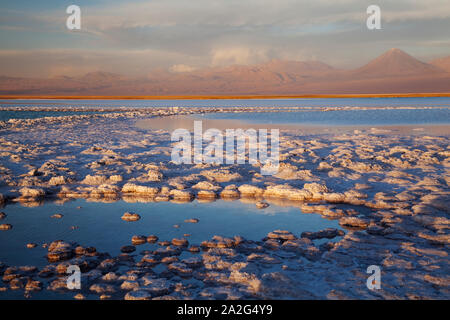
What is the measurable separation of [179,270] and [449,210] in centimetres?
428

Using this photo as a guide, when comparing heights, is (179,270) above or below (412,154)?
below

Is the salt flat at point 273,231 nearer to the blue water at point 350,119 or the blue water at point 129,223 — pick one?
the blue water at point 129,223

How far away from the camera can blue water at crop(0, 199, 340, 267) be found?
4625mm

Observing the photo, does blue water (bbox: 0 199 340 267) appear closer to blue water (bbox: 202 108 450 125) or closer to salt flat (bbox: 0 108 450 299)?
salt flat (bbox: 0 108 450 299)

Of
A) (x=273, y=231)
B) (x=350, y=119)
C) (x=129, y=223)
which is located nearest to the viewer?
(x=273, y=231)

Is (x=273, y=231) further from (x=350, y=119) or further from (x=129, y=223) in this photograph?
(x=350, y=119)

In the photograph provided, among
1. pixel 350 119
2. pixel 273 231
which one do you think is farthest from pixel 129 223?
pixel 350 119

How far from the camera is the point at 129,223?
213 inches

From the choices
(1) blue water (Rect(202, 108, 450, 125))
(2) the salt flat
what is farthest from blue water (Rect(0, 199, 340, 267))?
(1) blue water (Rect(202, 108, 450, 125))

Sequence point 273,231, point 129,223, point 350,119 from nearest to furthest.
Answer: point 273,231, point 129,223, point 350,119

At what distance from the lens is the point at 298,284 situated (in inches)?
138
